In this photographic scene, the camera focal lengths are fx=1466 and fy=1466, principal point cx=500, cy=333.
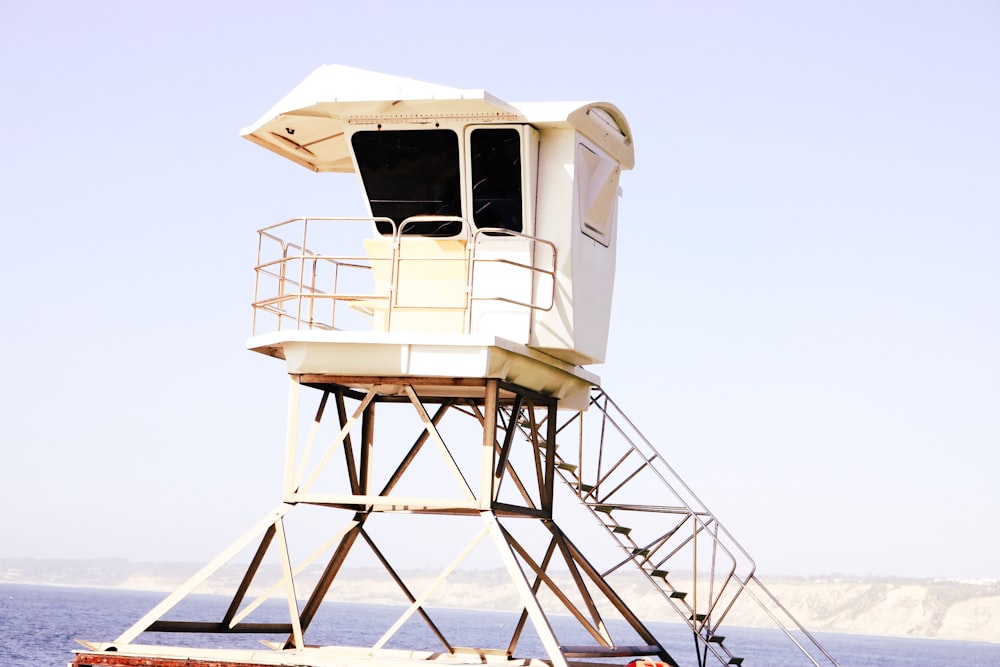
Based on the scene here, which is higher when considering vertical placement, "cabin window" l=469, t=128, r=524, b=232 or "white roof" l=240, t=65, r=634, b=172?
"white roof" l=240, t=65, r=634, b=172

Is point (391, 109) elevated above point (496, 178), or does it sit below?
above

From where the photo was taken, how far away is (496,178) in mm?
22750

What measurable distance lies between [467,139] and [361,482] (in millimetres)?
6365

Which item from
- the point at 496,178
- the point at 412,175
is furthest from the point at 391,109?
the point at 496,178

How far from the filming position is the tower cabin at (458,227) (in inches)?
864

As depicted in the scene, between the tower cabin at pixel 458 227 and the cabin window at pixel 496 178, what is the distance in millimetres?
21

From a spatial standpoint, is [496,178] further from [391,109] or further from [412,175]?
[391,109]

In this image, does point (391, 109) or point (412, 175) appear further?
point (412, 175)

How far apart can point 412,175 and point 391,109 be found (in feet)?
3.74

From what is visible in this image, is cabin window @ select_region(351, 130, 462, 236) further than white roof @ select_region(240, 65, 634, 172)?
Yes

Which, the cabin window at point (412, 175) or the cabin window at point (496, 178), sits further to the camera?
the cabin window at point (412, 175)

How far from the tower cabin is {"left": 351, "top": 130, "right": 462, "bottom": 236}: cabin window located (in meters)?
0.02

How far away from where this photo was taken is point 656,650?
25969mm

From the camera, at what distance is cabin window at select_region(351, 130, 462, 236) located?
22891 millimetres
